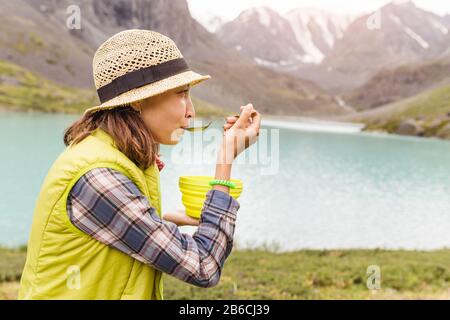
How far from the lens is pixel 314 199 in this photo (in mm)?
37531

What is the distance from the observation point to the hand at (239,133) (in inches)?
89.8

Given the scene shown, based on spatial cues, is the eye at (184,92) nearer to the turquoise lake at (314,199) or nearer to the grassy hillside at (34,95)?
the turquoise lake at (314,199)

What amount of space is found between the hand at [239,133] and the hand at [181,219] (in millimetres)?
458

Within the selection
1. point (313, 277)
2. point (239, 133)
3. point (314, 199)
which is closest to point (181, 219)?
point (239, 133)

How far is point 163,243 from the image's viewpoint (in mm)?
2064

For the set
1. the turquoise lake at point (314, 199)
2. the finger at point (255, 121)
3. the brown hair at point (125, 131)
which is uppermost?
the turquoise lake at point (314, 199)

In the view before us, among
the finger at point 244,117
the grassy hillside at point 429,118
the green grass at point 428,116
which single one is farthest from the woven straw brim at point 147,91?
the green grass at point 428,116

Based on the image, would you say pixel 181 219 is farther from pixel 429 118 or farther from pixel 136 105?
pixel 429 118

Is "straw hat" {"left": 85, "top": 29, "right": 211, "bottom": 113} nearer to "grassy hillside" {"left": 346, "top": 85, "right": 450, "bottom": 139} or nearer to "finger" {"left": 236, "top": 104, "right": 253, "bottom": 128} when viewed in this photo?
"finger" {"left": 236, "top": 104, "right": 253, "bottom": 128}

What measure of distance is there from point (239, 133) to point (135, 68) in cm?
51

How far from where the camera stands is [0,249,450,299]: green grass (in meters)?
10.2
